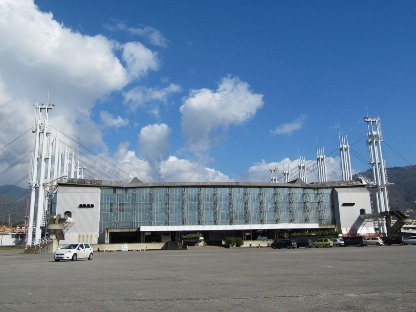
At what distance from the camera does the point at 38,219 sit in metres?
74.1

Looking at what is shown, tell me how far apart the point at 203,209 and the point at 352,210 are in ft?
111

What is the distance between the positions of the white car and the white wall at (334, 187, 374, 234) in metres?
67.3

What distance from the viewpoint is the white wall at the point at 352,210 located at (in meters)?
89.1

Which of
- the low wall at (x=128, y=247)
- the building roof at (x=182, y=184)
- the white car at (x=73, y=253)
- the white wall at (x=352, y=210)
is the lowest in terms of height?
the low wall at (x=128, y=247)

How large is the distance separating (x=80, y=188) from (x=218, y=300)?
246 feet

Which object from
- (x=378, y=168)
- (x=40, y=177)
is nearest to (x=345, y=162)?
(x=378, y=168)

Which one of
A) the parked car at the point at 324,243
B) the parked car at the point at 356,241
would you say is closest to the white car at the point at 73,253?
the parked car at the point at 324,243

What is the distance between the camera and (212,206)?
86500 millimetres

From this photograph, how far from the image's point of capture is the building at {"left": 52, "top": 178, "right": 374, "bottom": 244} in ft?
266

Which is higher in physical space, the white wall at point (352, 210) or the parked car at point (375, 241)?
the white wall at point (352, 210)

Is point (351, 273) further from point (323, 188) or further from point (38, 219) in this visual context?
point (323, 188)

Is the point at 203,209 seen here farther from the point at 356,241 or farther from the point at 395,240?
the point at 395,240

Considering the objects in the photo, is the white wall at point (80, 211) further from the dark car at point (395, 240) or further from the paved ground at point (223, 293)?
the paved ground at point (223, 293)

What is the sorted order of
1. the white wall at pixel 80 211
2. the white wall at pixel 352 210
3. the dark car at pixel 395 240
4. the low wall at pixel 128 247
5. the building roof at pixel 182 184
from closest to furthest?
the dark car at pixel 395 240 < the low wall at pixel 128 247 < the white wall at pixel 80 211 < the building roof at pixel 182 184 < the white wall at pixel 352 210
